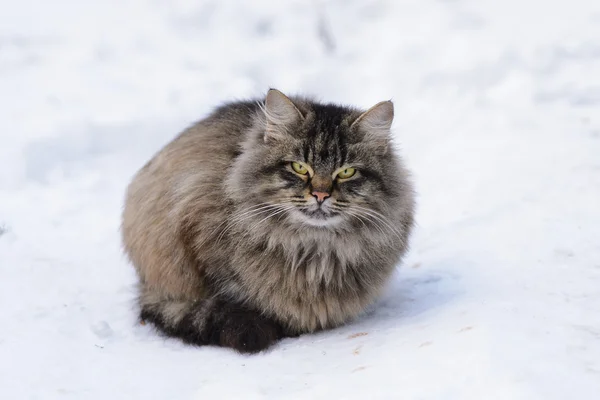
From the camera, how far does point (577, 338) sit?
119 inches

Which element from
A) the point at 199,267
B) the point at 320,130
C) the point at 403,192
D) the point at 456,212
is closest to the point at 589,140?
the point at 456,212

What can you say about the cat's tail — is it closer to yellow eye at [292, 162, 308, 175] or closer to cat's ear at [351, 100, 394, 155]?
yellow eye at [292, 162, 308, 175]

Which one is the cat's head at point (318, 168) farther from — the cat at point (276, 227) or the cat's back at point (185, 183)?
the cat's back at point (185, 183)

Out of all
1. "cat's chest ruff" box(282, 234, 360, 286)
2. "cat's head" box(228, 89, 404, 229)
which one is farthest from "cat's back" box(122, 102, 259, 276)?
"cat's chest ruff" box(282, 234, 360, 286)

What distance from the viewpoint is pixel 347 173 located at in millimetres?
3629

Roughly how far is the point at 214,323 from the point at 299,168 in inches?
35.8

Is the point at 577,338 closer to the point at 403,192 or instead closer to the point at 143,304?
the point at 403,192

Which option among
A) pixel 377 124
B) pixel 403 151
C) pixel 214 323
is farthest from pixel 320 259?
pixel 403 151

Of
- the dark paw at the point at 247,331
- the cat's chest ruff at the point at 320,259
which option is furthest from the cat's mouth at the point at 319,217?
the dark paw at the point at 247,331

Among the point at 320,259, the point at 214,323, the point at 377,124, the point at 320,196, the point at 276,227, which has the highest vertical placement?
the point at 377,124

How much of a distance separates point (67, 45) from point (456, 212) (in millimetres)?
4861

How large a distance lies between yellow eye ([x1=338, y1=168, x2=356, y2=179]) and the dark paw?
33.2 inches

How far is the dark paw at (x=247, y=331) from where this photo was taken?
11.9 ft

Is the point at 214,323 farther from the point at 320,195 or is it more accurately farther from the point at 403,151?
the point at 403,151
